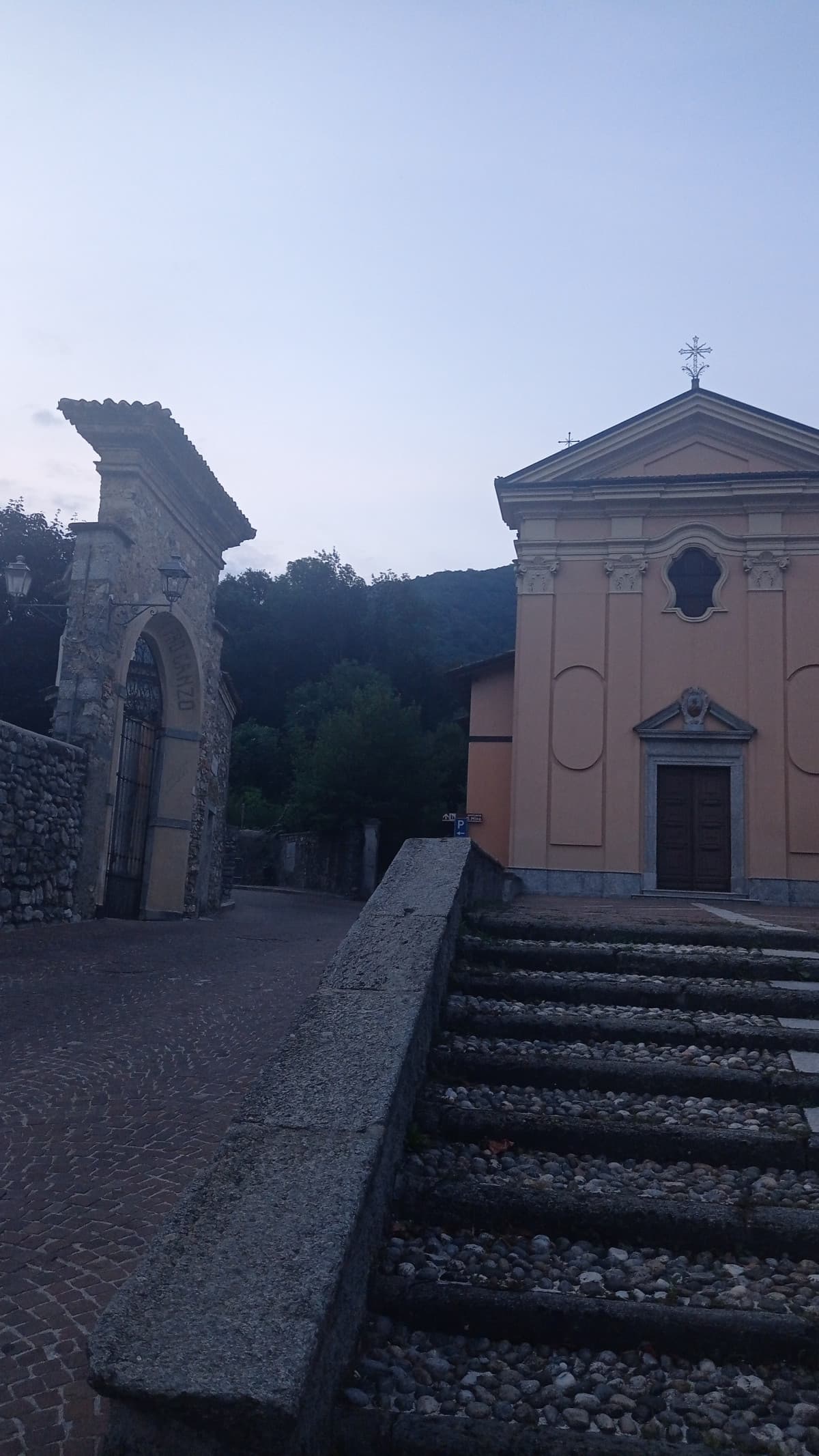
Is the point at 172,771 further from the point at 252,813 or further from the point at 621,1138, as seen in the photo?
the point at 252,813

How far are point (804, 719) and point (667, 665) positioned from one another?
7.19 feet

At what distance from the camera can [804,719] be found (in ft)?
49.8

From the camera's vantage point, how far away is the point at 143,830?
45.9 feet

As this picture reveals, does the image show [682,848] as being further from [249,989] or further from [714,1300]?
[714,1300]

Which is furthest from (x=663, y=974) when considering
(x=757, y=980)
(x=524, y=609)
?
(x=524, y=609)

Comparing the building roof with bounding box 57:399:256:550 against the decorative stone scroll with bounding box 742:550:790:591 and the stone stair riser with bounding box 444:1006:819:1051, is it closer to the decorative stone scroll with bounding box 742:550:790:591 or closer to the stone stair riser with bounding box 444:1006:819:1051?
the decorative stone scroll with bounding box 742:550:790:591

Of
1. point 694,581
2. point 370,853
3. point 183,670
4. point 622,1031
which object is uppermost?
point 694,581

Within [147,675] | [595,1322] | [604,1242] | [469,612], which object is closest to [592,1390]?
[595,1322]

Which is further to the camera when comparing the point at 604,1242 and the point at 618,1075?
the point at 618,1075

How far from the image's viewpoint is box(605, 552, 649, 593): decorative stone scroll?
16.1 m

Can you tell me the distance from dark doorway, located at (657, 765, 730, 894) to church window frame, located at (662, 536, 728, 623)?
8.08 feet

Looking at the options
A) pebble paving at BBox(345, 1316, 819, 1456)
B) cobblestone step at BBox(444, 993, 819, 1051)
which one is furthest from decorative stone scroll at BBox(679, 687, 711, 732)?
pebble paving at BBox(345, 1316, 819, 1456)

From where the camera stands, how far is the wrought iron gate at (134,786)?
1306 centimetres

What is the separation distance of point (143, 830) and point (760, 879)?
8.94 m
